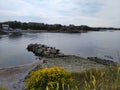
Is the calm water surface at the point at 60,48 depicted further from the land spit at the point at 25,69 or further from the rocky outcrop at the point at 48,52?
the land spit at the point at 25,69

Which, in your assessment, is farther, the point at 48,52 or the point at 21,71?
the point at 48,52

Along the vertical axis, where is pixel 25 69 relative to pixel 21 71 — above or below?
below

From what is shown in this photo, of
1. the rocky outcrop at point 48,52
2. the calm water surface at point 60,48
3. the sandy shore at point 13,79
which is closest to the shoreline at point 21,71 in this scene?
the sandy shore at point 13,79

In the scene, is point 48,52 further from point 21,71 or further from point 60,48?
point 60,48

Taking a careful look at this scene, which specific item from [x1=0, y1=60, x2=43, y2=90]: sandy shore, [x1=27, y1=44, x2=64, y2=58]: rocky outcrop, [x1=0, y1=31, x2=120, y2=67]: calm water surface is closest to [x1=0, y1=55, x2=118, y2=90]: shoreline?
[x1=0, y1=60, x2=43, y2=90]: sandy shore

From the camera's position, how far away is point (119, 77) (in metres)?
5.54

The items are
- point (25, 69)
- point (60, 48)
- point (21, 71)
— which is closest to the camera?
point (21, 71)

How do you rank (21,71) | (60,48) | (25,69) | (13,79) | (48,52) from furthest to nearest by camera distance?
(60,48), (48,52), (25,69), (21,71), (13,79)

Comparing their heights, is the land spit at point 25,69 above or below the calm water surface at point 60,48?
→ above

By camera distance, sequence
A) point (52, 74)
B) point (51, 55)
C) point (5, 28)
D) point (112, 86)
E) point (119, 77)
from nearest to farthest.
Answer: point (119, 77) → point (112, 86) → point (52, 74) → point (51, 55) → point (5, 28)

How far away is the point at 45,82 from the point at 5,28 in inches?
7280

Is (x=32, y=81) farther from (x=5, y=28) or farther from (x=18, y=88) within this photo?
(x=5, y=28)

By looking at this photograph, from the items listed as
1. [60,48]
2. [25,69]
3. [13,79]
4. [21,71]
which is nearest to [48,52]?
[25,69]

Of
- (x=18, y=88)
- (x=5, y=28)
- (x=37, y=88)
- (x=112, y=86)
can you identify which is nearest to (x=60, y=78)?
(x=37, y=88)
